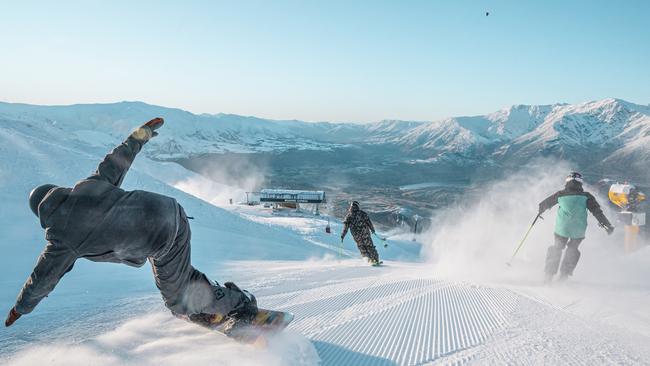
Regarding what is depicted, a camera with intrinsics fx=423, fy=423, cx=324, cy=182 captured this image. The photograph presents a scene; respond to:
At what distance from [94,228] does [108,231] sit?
0.26ft

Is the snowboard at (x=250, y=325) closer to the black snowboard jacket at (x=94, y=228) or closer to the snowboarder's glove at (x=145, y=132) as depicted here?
the black snowboard jacket at (x=94, y=228)

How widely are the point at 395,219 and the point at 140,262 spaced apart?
98.7 metres

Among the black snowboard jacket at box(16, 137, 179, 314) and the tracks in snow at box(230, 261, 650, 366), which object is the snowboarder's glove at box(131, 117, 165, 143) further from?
the tracks in snow at box(230, 261, 650, 366)

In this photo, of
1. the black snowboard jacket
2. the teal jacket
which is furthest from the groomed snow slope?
the teal jacket

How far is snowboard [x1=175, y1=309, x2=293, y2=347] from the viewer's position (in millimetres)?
3080

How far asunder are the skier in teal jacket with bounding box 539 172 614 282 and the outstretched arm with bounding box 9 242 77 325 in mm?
6687

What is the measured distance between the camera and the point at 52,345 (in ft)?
9.84

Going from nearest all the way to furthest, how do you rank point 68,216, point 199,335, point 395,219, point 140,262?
1. point 68,216
2. point 140,262
3. point 199,335
4. point 395,219

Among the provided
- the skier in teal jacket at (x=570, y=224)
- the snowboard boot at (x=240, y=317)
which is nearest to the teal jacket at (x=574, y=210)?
the skier in teal jacket at (x=570, y=224)

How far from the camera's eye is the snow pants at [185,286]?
2.91 meters

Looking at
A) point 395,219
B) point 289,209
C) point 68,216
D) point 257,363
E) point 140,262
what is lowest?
point 395,219

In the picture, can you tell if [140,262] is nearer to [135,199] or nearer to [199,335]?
[135,199]

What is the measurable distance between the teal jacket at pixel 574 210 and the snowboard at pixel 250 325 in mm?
5622

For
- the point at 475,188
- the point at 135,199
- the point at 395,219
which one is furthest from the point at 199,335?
the point at 475,188
